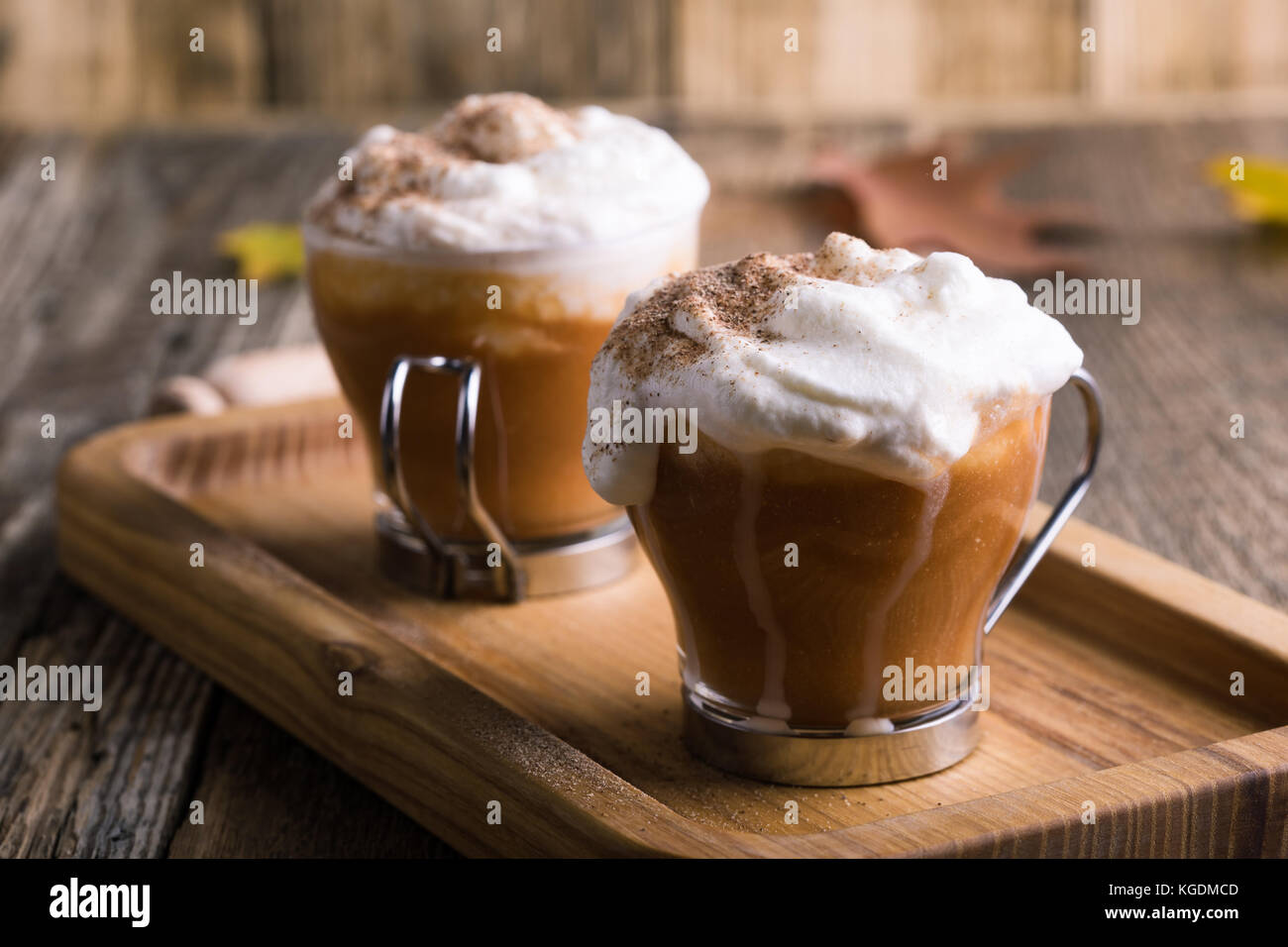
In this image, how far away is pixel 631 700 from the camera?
996 mm

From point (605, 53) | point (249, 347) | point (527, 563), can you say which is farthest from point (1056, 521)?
point (605, 53)

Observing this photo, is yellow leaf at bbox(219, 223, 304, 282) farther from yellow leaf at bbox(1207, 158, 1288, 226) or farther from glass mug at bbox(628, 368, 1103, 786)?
glass mug at bbox(628, 368, 1103, 786)

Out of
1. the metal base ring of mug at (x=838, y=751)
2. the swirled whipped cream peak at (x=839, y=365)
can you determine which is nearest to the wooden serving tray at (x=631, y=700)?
the metal base ring of mug at (x=838, y=751)

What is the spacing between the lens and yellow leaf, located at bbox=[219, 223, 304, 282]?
2.05 m

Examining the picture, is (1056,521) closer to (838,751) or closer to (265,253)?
(838,751)

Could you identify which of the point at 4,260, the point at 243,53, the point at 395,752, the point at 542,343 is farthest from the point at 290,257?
the point at 395,752

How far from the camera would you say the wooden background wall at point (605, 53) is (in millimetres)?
2768

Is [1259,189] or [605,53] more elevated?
[605,53]

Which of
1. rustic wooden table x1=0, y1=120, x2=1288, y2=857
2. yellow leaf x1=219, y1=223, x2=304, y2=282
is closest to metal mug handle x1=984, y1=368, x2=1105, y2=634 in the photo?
rustic wooden table x1=0, y1=120, x2=1288, y2=857

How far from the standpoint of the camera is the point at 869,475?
2.60ft

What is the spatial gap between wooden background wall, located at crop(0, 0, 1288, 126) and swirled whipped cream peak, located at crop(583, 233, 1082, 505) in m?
1.96

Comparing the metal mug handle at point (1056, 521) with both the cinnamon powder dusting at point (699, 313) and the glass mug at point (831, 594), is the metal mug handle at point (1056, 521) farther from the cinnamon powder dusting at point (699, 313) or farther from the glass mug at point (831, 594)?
the cinnamon powder dusting at point (699, 313)

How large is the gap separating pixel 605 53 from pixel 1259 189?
119 centimetres
